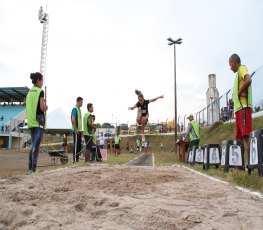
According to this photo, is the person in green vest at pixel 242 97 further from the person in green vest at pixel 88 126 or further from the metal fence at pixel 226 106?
the metal fence at pixel 226 106

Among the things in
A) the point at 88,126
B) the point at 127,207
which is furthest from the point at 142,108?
the point at 127,207

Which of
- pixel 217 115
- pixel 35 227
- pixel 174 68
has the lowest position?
pixel 35 227

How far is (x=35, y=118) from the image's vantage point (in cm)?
644

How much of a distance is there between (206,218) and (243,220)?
28 cm

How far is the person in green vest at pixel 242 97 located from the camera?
18.9 feet

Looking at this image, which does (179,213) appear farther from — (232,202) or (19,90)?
(19,90)

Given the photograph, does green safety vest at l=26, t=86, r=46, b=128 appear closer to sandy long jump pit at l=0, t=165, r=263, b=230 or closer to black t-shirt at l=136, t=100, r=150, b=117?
sandy long jump pit at l=0, t=165, r=263, b=230

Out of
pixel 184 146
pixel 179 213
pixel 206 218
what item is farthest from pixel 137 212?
pixel 184 146

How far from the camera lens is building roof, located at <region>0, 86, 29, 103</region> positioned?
2115 inches

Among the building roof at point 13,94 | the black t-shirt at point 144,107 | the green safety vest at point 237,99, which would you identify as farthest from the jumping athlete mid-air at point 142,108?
the building roof at point 13,94

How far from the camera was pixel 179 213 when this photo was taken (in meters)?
2.55

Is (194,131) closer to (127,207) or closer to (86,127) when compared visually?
(86,127)

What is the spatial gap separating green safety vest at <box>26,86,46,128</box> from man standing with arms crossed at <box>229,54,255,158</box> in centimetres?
404

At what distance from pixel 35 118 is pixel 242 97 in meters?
4.16
